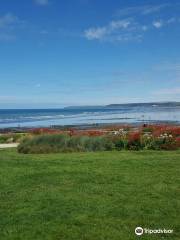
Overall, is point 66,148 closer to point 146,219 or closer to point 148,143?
point 148,143

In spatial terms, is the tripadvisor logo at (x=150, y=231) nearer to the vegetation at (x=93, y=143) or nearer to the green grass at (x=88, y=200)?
the green grass at (x=88, y=200)

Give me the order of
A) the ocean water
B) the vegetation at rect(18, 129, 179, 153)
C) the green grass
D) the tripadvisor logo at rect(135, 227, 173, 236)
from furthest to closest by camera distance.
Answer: the ocean water
the vegetation at rect(18, 129, 179, 153)
the green grass
the tripadvisor logo at rect(135, 227, 173, 236)

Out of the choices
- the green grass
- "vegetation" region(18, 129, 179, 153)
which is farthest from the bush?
the green grass

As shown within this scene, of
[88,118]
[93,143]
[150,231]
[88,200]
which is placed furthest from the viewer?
[88,118]

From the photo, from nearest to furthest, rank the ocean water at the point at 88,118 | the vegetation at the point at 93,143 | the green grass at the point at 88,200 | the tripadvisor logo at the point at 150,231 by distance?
the tripadvisor logo at the point at 150,231
the green grass at the point at 88,200
the vegetation at the point at 93,143
the ocean water at the point at 88,118

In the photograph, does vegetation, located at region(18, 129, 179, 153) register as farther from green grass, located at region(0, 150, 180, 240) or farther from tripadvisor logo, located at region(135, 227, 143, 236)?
tripadvisor logo, located at region(135, 227, 143, 236)

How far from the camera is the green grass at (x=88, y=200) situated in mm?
6367

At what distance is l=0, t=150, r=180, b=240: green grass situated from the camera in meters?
6.37

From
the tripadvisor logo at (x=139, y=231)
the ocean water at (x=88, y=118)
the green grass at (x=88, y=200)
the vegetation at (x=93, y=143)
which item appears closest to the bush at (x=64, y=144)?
the vegetation at (x=93, y=143)

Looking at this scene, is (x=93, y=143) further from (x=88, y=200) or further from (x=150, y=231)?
(x=150, y=231)

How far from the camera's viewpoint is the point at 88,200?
789 cm

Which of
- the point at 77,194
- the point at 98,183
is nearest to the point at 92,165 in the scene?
the point at 98,183

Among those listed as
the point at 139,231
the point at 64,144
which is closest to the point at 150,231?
the point at 139,231

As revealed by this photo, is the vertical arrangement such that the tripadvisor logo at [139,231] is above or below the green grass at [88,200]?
below
